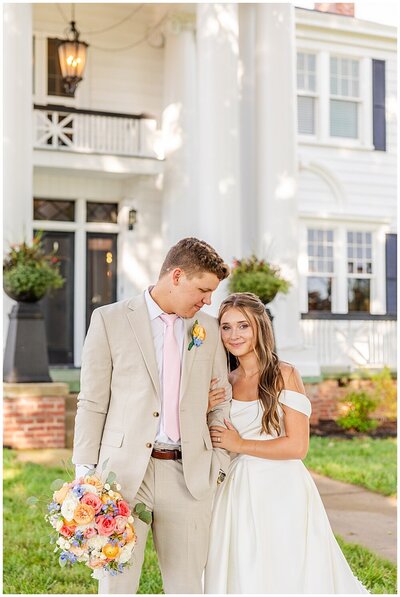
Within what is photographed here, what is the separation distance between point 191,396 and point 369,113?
14741 mm

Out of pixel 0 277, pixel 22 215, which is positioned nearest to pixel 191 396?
pixel 0 277

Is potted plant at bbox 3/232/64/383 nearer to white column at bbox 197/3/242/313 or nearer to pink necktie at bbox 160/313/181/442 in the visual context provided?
white column at bbox 197/3/242/313

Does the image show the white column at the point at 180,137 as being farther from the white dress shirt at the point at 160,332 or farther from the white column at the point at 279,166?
the white dress shirt at the point at 160,332

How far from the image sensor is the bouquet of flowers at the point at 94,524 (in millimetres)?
3189

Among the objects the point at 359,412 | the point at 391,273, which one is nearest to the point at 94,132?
the point at 359,412

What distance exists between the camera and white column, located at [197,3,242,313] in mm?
11531

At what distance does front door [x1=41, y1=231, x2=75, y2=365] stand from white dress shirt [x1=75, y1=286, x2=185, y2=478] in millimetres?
10858

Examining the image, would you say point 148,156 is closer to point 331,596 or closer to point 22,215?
point 22,215

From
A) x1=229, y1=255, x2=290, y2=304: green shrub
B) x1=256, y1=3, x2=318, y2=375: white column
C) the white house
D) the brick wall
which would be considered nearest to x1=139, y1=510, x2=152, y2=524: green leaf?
the brick wall

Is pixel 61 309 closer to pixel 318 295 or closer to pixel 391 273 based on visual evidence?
pixel 318 295

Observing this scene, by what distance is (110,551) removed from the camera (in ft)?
10.5

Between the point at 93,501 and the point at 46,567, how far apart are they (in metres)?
2.84

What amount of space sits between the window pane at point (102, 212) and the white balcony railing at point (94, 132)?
1.32 metres

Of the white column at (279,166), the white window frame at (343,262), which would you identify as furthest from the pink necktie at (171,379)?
the white window frame at (343,262)
